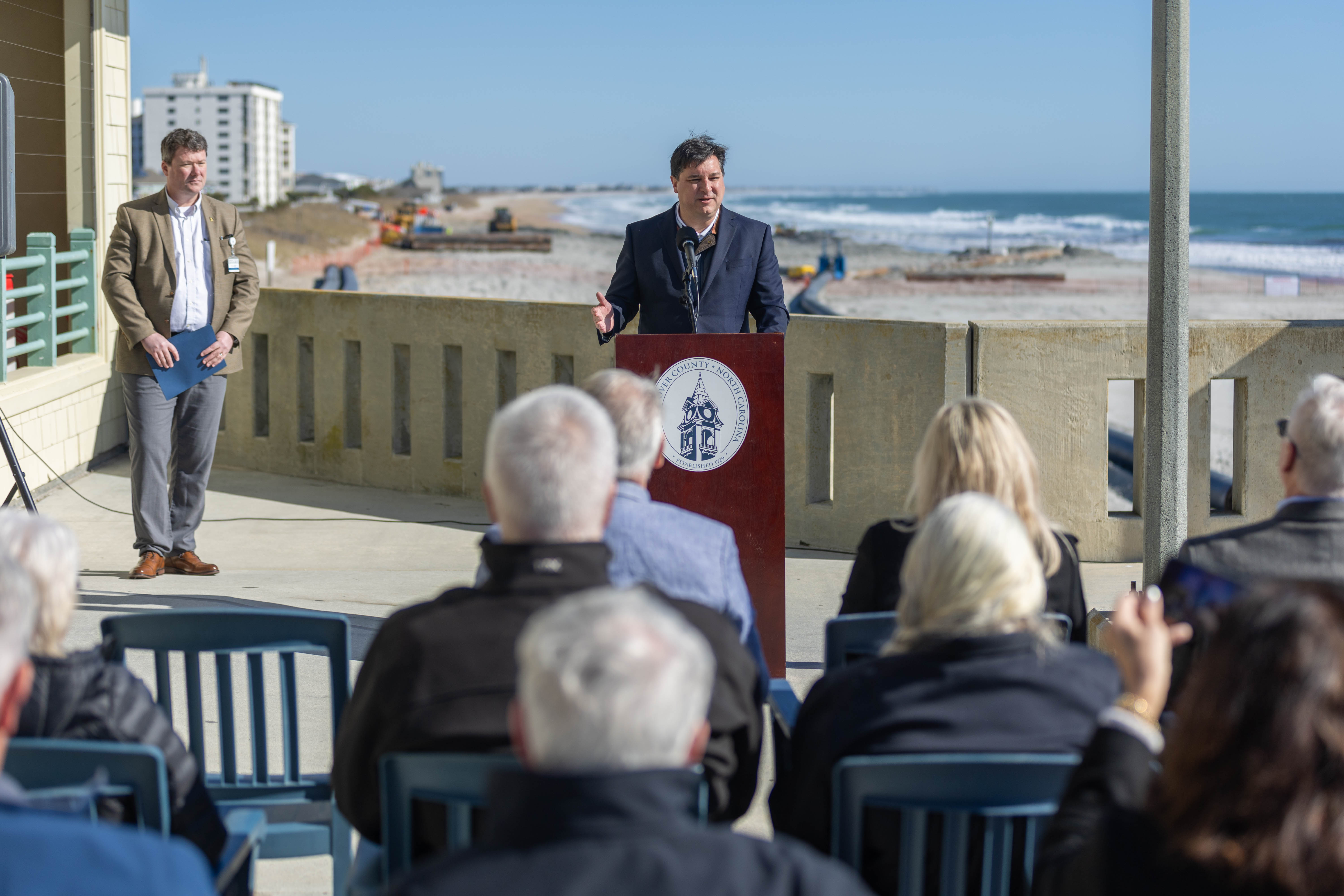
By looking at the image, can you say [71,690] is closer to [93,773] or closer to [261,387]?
[93,773]

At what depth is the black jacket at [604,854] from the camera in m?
1.35

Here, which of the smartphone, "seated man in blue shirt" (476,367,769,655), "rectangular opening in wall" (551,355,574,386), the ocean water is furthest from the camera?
the ocean water

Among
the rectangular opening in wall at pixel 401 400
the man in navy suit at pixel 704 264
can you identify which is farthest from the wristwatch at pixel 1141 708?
the rectangular opening in wall at pixel 401 400

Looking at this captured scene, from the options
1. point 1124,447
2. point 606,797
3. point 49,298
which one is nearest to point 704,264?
point 606,797

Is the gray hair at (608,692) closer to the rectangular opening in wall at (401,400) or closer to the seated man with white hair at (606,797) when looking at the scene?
the seated man with white hair at (606,797)

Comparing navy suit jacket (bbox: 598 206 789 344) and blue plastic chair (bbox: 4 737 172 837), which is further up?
navy suit jacket (bbox: 598 206 789 344)

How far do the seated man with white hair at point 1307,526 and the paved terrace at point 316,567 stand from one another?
54.0 inches

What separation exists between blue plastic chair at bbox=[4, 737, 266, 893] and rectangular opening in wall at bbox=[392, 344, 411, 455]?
234 inches

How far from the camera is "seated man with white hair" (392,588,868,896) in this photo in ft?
4.47

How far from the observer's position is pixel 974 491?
2.67 m

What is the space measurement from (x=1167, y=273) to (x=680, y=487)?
167 centimetres

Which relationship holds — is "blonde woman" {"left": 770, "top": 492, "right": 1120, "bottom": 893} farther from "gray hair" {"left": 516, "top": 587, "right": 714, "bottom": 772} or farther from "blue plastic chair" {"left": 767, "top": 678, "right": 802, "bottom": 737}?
"gray hair" {"left": 516, "top": 587, "right": 714, "bottom": 772}

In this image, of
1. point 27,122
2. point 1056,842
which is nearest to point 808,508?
point 1056,842

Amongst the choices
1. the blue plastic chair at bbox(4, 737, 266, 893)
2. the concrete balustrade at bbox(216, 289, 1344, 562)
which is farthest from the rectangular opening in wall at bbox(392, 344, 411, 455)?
the blue plastic chair at bbox(4, 737, 266, 893)
